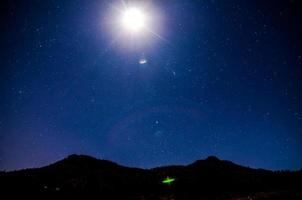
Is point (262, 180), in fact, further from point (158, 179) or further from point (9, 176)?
point (9, 176)

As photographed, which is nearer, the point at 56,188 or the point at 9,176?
the point at 56,188

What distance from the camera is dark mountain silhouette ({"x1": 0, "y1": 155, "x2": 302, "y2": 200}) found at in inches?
1328

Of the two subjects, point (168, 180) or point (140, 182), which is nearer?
point (140, 182)

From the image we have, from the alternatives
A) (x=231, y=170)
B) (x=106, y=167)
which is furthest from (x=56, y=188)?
(x=231, y=170)

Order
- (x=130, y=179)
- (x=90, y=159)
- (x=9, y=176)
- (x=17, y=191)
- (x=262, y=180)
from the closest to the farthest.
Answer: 1. (x=17, y=191)
2. (x=9, y=176)
3. (x=130, y=179)
4. (x=262, y=180)
5. (x=90, y=159)

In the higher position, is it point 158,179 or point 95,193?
point 158,179

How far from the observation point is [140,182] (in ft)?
139

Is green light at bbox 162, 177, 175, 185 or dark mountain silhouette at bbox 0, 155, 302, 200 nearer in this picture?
dark mountain silhouette at bbox 0, 155, 302, 200

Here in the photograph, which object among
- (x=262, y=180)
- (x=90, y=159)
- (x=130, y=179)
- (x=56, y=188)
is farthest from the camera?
(x=90, y=159)

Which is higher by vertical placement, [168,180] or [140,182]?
[168,180]

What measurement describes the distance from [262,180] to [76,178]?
32483mm

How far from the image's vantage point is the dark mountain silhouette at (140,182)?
3372 centimetres

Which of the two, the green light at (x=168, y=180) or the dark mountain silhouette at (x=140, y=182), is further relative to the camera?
the green light at (x=168, y=180)

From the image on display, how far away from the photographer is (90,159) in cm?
5194
